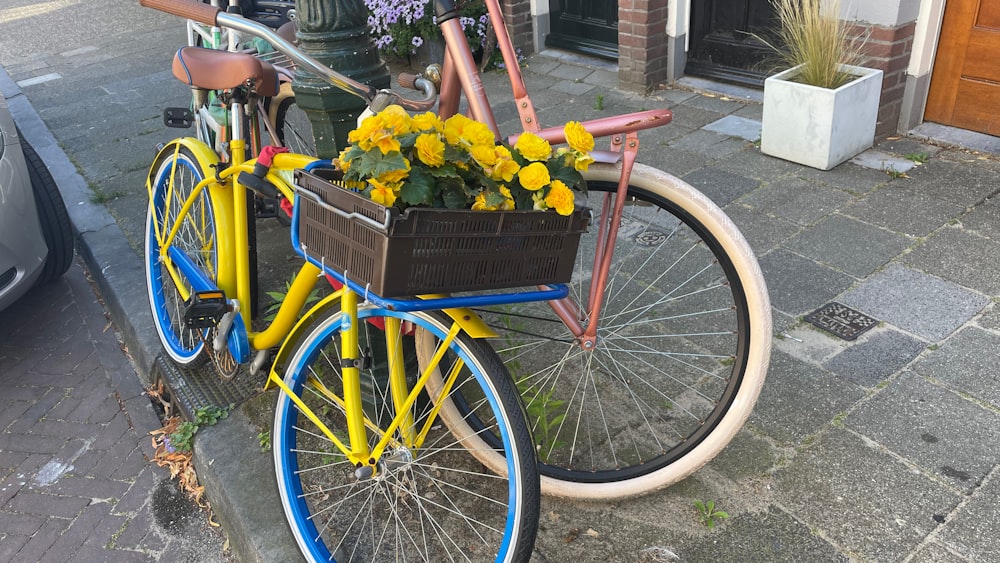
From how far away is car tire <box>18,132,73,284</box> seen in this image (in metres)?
3.88

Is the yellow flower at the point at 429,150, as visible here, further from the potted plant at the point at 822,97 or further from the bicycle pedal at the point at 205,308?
the potted plant at the point at 822,97

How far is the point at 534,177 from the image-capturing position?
68.4 inches

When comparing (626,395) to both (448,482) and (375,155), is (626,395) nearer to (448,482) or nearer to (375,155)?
(448,482)

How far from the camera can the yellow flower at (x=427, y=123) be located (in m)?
1.78

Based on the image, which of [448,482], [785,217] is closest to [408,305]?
[448,482]

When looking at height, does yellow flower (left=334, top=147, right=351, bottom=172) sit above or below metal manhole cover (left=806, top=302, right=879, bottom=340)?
above

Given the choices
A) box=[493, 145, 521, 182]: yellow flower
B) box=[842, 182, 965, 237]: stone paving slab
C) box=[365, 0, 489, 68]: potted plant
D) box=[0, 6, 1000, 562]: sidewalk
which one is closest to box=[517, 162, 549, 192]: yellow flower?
box=[493, 145, 521, 182]: yellow flower

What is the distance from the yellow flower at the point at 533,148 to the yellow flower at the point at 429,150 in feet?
0.66

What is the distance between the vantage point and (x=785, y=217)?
3896 millimetres

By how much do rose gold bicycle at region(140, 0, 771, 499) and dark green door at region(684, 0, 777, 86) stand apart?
2640 mm

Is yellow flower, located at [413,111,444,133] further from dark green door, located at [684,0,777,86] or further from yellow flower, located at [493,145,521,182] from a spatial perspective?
dark green door, located at [684,0,777,86]

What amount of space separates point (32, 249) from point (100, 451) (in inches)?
43.8

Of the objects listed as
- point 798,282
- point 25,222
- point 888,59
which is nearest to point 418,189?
point 798,282

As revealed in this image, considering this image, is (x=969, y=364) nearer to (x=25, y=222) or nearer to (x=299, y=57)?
(x=299, y=57)
